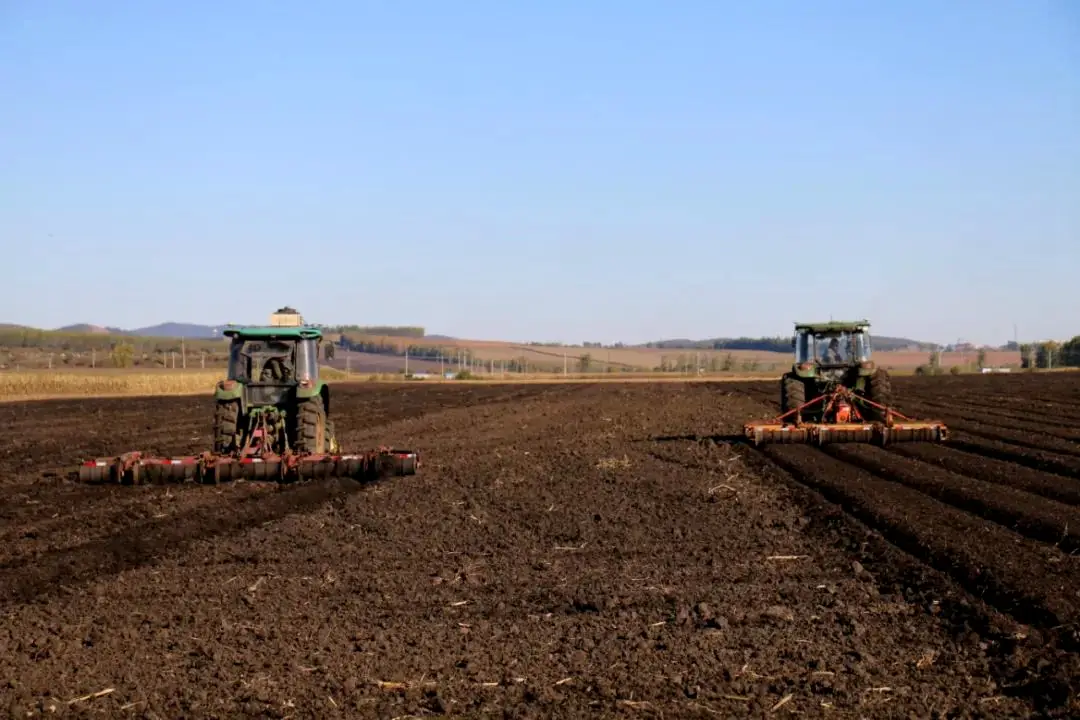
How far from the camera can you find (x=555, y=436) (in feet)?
79.8

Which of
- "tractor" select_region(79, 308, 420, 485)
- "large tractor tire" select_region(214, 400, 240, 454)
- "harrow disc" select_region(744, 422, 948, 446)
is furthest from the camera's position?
"harrow disc" select_region(744, 422, 948, 446)

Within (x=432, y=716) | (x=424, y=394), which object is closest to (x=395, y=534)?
(x=432, y=716)

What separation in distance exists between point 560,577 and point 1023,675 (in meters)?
3.77

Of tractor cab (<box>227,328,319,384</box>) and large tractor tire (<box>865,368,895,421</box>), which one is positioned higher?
tractor cab (<box>227,328,319,384</box>)

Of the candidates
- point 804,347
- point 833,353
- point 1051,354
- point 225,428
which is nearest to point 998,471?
point 833,353

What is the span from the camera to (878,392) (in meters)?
22.0

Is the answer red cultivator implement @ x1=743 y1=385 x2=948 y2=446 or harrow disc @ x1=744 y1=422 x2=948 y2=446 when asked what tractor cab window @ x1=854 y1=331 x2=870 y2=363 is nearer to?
red cultivator implement @ x1=743 y1=385 x2=948 y2=446

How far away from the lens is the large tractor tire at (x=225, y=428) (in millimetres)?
17078

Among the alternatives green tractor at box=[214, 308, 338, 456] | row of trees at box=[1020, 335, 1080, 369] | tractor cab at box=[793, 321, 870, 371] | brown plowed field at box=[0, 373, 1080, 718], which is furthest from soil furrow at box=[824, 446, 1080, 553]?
row of trees at box=[1020, 335, 1080, 369]

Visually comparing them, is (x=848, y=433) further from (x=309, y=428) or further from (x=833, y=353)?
(x=309, y=428)

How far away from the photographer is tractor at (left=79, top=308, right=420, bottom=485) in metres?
16.0

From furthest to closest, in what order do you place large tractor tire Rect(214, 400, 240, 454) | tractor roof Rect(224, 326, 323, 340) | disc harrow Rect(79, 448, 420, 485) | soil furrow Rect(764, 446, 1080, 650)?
1. tractor roof Rect(224, 326, 323, 340)
2. large tractor tire Rect(214, 400, 240, 454)
3. disc harrow Rect(79, 448, 420, 485)
4. soil furrow Rect(764, 446, 1080, 650)

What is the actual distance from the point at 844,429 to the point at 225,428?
9.93 metres

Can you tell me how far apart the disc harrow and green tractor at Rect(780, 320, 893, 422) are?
863 centimetres
